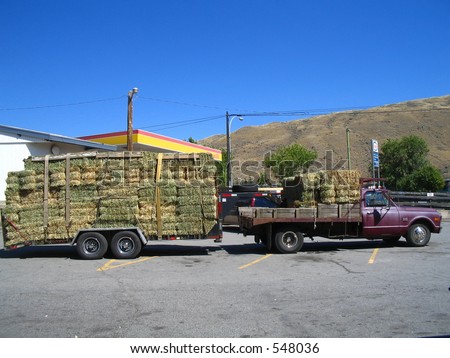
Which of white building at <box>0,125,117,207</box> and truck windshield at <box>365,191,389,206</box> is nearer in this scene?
truck windshield at <box>365,191,389,206</box>

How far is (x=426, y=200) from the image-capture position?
Answer: 1207 inches

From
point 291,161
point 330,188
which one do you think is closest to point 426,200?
point 330,188

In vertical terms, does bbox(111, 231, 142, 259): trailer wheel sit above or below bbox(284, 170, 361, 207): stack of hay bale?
below

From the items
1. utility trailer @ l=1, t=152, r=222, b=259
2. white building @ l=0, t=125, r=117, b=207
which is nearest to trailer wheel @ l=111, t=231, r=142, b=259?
utility trailer @ l=1, t=152, r=222, b=259

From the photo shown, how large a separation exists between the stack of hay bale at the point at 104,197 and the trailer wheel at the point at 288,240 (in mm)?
2042

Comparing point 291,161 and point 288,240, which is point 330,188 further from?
point 291,161

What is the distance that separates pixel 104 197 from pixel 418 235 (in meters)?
9.50

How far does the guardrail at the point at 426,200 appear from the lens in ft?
96.8

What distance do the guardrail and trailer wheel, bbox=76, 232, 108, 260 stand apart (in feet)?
74.8

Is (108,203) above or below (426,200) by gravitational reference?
above

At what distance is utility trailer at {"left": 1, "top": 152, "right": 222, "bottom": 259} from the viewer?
12.2 metres

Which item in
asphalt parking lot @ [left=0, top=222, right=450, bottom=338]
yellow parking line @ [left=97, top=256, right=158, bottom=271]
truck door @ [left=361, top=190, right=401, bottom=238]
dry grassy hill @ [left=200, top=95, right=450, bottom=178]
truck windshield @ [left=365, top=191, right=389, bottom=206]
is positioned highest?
dry grassy hill @ [left=200, top=95, right=450, bottom=178]

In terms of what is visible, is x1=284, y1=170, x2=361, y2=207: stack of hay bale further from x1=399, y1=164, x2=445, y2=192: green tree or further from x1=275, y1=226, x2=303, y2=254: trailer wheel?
x1=399, y1=164, x2=445, y2=192: green tree

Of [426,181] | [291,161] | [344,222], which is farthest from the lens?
[291,161]
